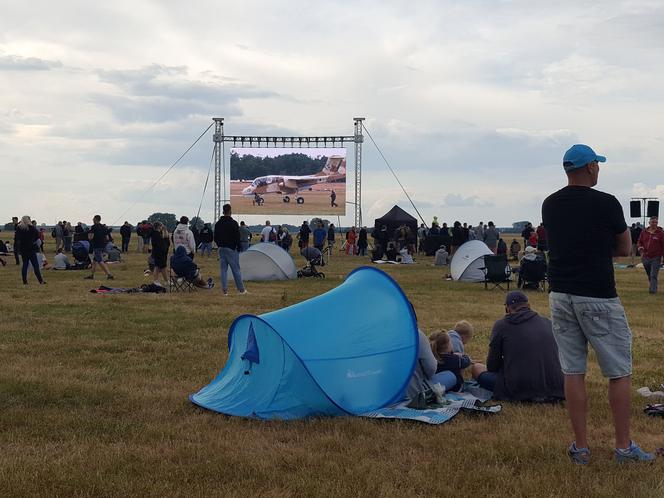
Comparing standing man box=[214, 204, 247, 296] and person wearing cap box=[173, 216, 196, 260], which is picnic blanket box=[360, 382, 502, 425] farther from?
person wearing cap box=[173, 216, 196, 260]

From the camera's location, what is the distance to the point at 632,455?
5.30 metres

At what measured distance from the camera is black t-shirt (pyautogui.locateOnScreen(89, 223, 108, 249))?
2131 cm

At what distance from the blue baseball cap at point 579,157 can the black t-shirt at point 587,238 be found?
146mm

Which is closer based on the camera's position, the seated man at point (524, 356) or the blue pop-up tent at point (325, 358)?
the blue pop-up tent at point (325, 358)

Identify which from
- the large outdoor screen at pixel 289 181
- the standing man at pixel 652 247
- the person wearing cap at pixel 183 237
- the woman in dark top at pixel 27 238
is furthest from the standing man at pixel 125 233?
the standing man at pixel 652 247

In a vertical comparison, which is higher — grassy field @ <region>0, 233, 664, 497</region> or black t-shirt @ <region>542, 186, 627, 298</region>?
black t-shirt @ <region>542, 186, 627, 298</region>

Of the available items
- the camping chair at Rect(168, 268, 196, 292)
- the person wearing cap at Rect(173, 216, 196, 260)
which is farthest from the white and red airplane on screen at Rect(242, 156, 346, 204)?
the camping chair at Rect(168, 268, 196, 292)

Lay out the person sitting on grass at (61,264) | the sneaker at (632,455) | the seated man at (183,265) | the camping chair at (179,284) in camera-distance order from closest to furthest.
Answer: the sneaker at (632,455)
the seated man at (183,265)
the camping chair at (179,284)
the person sitting on grass at (61,264)

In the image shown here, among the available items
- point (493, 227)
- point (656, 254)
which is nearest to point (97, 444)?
point (656, 254)

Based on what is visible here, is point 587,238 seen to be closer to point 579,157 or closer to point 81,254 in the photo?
point 579,157

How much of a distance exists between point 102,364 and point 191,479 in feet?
14.1

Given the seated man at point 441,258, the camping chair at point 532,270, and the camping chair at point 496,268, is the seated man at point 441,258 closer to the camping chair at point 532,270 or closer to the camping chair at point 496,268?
the camping chair at point 496,268

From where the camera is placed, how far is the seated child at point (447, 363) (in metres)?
7.48

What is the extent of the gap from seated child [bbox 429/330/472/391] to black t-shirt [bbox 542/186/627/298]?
8.00 feet
